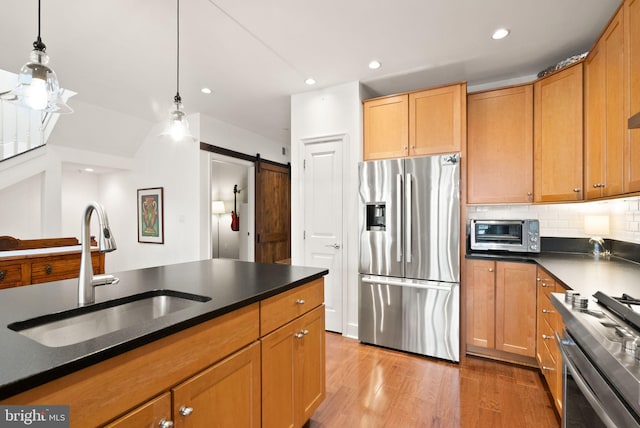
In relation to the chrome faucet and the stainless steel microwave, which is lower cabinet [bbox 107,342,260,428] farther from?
the stainless steel microwave

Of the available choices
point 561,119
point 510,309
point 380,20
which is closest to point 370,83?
point 380,20

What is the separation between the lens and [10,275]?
2.74 metres

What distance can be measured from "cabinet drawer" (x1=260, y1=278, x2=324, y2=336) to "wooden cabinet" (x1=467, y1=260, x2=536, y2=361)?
1.63 meters

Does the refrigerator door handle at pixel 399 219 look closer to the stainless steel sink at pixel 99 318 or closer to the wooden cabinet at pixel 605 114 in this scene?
the wooden cabinet at pixel 605 114

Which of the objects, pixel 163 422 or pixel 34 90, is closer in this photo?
pixel 163 422

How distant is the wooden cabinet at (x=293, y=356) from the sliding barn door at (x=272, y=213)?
11.8 feet

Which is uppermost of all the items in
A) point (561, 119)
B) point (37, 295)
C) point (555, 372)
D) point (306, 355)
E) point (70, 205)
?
point (561, 119)

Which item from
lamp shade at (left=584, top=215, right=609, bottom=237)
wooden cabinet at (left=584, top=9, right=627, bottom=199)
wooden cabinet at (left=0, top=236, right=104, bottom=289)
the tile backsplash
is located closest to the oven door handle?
wooden cabinet at (left=584, top=9, right=627, bottom=199)

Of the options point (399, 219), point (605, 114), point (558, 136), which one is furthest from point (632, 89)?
point (399, 219)

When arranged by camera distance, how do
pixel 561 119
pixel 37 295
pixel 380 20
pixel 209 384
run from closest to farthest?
pixel 209 384 < pixel 37 295 < pixel 380 20 < pixel 561 119

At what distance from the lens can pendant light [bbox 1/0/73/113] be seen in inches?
57.2

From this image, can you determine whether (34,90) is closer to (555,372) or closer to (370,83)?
(370,83)

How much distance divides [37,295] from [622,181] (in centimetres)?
303

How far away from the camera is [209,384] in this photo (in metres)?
1.08
